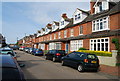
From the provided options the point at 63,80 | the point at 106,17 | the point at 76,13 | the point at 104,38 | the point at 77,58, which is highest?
the point at 76,13

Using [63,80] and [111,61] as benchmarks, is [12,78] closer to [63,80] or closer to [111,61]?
[63,80]

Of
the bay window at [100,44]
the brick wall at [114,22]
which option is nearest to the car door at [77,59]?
the bay window at [100,44]

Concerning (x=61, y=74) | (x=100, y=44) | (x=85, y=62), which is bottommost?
(x=61, y=74)

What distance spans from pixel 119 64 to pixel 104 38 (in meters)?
4.32

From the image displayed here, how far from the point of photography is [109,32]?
1535cm

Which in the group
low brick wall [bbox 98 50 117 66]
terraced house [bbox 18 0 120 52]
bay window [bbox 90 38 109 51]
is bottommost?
low brick wall [bbox 98 50 117 66]

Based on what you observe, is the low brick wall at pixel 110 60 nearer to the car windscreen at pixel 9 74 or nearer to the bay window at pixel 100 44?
the bay window at pixel 100 44

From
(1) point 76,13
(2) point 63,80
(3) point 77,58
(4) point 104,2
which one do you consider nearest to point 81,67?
(3) point 77,58

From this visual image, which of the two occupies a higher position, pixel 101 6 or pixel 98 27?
pixel 101 6

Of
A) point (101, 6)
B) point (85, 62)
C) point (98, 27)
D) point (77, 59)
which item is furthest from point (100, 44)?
point (85, 62)

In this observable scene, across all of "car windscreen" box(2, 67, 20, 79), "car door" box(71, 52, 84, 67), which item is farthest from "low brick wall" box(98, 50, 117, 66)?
"car windscreen" box(2, 67, 20, 79)

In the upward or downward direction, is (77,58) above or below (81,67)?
above

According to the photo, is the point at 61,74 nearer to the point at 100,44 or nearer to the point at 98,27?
the point at 100,44

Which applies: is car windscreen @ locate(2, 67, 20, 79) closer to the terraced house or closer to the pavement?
the pavement
